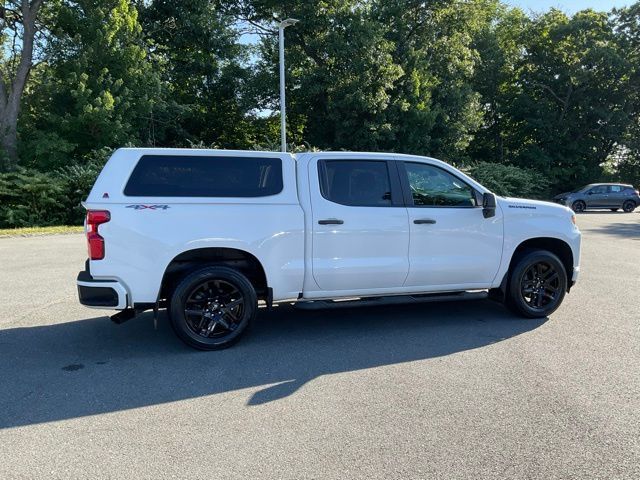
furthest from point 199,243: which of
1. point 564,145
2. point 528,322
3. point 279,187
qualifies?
point 564,145

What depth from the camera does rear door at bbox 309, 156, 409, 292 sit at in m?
5.44

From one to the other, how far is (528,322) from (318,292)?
Result: 2591 millimetres

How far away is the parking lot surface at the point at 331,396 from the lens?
3.16 m

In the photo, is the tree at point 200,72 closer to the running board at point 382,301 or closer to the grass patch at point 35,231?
the grass patch at point 35,231

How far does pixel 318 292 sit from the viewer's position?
217 inches

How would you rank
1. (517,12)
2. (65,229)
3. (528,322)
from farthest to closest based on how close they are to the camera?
(517,12) < (65,229) < (528,322)

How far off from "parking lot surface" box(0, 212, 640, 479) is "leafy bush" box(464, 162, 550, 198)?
2353 cm

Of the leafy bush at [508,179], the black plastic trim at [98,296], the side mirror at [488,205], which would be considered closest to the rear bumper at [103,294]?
the black plastic trim at [98,296]

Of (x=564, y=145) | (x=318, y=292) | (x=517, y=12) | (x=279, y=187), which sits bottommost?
(x=318, y=292)

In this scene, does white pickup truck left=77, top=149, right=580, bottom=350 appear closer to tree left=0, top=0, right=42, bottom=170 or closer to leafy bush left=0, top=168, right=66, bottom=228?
leafy bush left=0, top=168, right=66, bottom=228

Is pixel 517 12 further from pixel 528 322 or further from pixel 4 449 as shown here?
pixel 4 449

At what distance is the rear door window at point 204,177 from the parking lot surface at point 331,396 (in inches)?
62.2

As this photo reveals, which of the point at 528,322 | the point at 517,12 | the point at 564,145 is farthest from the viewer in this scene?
the point at 517,12

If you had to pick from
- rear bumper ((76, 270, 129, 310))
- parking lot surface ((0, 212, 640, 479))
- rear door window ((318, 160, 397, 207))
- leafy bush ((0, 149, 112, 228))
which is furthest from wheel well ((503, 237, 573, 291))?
leafy bush ((0, 149, 112, 228))
